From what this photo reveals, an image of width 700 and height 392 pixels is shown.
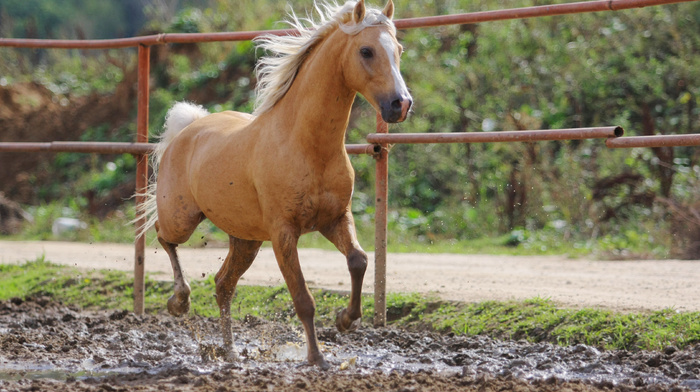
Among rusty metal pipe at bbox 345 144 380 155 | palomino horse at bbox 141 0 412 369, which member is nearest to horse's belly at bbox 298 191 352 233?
palomino horse at bbox 141 0 412 369

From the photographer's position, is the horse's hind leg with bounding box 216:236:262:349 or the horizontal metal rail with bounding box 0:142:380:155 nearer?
the horse's hind leg with bounding box 216:236:262:349

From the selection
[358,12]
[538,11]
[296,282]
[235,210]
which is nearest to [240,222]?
[235,210]

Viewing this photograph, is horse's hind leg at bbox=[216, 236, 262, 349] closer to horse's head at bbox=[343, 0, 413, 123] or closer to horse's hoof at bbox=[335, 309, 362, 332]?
horse's hoof at bbox=[335, 309, 362, 332]

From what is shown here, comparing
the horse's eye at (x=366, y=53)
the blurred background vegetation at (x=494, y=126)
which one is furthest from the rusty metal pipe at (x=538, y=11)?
the blurred background vegetation at (x=494, y=126)

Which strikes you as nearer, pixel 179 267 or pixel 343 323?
pixel 343 323

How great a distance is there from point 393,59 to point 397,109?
0.98ft

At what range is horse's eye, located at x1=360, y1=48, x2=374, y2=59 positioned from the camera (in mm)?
3922

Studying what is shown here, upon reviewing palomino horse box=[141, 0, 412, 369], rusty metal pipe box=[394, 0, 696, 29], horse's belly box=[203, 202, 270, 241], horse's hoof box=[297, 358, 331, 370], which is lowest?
horse's hoof box=[297, 358, 331, 370]

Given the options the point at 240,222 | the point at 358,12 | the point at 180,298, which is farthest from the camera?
the point at 180,298

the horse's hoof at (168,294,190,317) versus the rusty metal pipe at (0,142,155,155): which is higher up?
the rusty metal pipe at (0,142,155,155)

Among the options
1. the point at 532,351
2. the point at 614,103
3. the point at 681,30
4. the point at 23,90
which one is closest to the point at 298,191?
the point at 532,351

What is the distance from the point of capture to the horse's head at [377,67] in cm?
373

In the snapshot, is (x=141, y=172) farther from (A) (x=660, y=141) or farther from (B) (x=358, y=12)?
(A) (x=660, y=141)

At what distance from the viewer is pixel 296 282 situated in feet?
13.8
